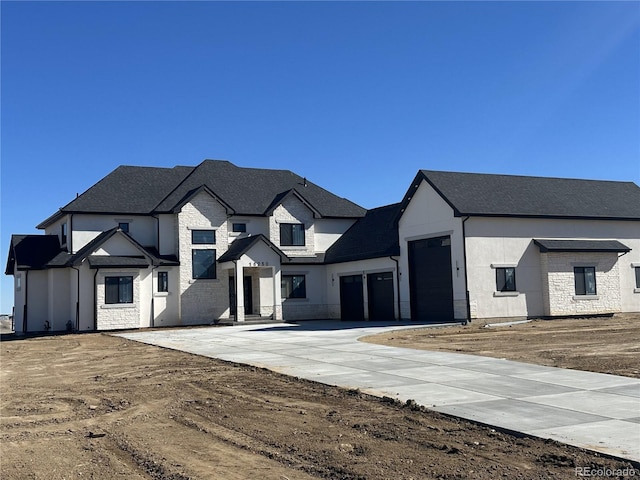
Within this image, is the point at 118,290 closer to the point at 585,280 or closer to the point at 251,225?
the point at 251,225

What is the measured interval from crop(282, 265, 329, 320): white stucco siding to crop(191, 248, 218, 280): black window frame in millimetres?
4353

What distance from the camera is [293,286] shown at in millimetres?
41688

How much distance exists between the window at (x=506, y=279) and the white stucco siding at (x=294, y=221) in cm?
1415

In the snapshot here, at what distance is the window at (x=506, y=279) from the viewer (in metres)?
32.2

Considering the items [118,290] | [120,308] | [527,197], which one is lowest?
[120,308]

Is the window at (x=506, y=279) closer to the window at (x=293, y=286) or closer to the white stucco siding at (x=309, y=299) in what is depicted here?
the white stucco siding at (x=309, y=299)

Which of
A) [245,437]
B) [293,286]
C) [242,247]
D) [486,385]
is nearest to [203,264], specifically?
[242,247]

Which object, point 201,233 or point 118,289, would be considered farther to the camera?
point 201,233

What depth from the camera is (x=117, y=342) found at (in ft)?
91.7

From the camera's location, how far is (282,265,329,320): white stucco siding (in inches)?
1628

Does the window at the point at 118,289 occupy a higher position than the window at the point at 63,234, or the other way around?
the window at the point at 63,234

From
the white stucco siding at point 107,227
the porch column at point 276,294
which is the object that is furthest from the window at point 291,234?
the white stucco siding at point 107,227

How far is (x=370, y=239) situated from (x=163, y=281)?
40.5ft

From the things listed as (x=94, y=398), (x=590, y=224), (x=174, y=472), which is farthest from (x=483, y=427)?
(x=590, y=224)
